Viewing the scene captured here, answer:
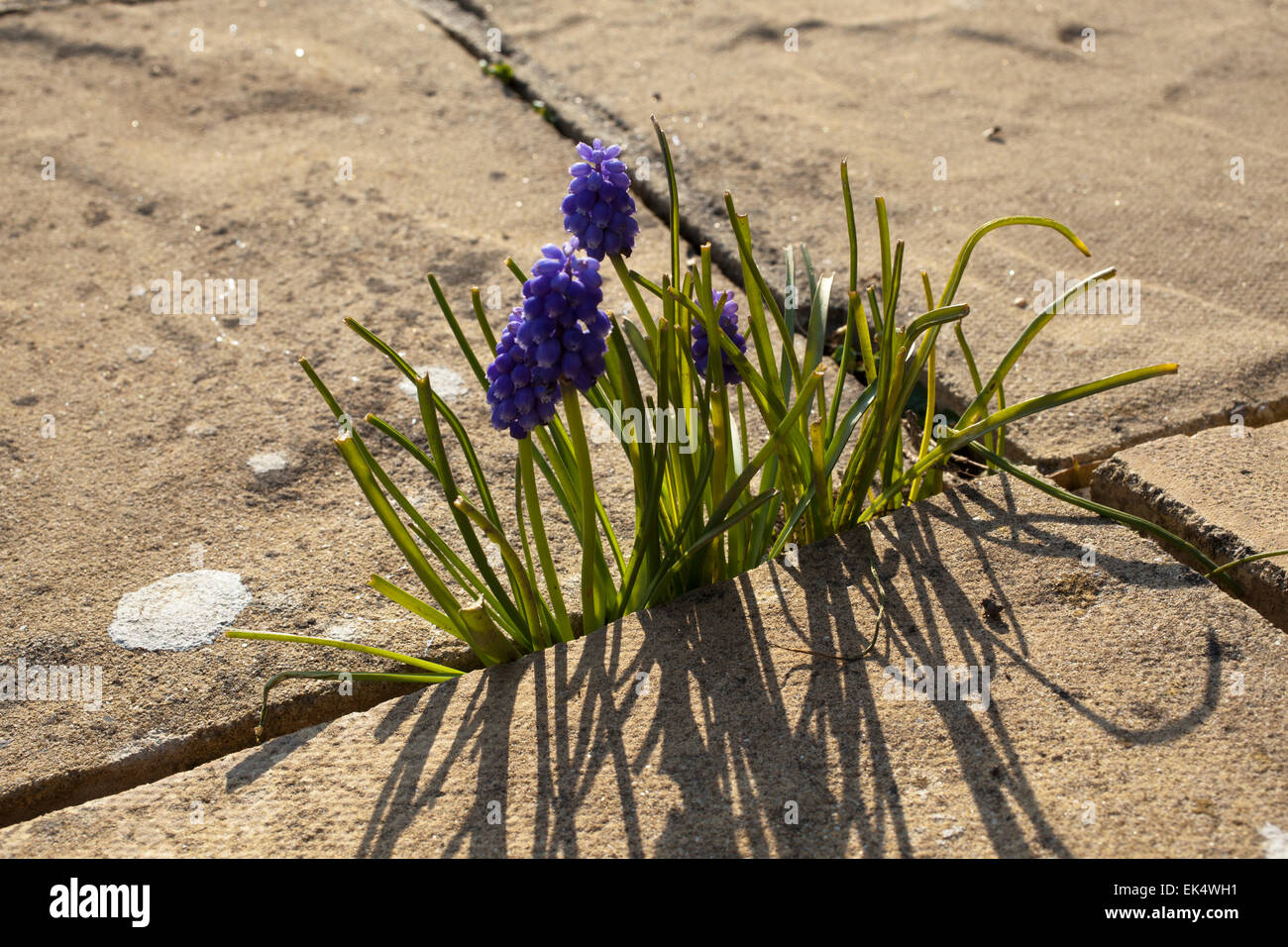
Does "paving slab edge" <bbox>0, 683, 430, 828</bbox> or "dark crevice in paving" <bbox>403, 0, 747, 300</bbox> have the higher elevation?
"dark crevice in paving" <bbox>403, 0, 747, 300</bbox>

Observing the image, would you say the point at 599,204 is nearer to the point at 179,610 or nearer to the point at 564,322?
the point at 564,322

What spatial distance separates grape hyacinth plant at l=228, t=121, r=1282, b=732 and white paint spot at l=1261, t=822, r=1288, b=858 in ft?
1.57

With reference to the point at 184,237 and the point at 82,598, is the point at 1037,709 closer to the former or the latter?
the point at 82,598

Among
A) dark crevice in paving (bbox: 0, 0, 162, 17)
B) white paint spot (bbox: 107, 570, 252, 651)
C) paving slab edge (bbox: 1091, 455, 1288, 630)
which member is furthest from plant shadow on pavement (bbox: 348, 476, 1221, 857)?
dark crevice in paving (bbox: 0, 0, 162, 17)

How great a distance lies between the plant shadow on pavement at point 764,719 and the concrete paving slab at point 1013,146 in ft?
1.82

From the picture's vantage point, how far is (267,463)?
2.28m

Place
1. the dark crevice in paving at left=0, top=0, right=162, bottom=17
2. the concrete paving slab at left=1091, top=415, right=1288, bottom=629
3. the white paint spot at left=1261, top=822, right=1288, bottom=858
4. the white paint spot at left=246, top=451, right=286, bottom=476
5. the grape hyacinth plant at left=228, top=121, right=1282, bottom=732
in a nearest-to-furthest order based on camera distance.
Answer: the white paint spot at left=1261, top=822, right=1288, bottom=858, the grape hyacinth plant at left=228, top=121, right=1282, bottom=732, the concrete paving slab at left=1091, top=415, right=1288, bottom=629, the white paint spot at left=246, top=451, right=286, bottom=476, the dark crevice in paving at left=0, top=0, right=162, bottom=17

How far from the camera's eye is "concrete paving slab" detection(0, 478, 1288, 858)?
4.68ft

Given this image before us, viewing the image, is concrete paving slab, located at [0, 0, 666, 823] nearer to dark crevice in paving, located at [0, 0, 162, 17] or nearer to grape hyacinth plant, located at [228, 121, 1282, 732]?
dark crevice in paving, located at [0, 0, 162, 17]

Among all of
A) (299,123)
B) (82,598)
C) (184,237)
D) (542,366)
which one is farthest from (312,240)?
(542,366)

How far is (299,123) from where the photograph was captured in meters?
3.47

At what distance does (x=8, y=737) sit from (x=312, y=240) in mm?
1585

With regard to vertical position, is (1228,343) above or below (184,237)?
below

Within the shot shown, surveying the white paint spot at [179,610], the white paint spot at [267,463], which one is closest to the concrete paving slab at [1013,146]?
the white paint spot at [267,463]
